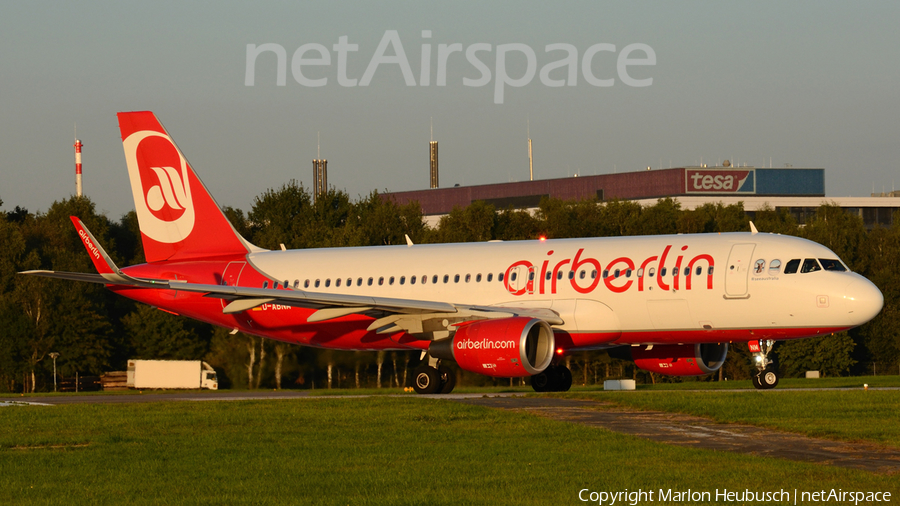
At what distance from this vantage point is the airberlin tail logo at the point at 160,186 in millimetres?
36562

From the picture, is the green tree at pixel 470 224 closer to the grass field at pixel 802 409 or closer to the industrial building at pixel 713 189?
the industrial building at pixel 713 189

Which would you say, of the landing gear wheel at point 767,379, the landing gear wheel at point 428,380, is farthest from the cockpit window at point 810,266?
the landing gear wheel at point 428,380

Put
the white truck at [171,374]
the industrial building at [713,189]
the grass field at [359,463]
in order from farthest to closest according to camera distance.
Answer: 1. the industrial building at [713,189]
2. the white truck at [171,374]
3. the grass field at [359,463]

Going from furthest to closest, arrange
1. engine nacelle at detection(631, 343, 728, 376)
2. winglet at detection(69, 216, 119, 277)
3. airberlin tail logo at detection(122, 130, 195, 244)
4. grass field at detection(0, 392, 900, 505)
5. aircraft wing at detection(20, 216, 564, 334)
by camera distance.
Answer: airberlin tail logo at detection(122, 130, 195, 244) → engine nacelle at detection(631, 343, 728, 376) → winglet at detection(69, 216, 119, 277) → aircraft wing at detection(20, 216, 564, 334) → grass field at detection(0, 392, 900, 505)

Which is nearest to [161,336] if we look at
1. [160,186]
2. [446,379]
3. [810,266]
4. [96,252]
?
[160,186]

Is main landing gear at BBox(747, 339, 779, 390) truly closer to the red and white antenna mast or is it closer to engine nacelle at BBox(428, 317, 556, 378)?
engine nacelle at BBox(428, 317, 556, 378)

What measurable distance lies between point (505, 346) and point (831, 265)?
843 cm

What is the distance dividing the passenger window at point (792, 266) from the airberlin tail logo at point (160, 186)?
1877 centimetres

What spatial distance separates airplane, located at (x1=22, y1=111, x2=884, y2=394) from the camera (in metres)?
27.6

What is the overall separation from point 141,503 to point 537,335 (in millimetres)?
17398

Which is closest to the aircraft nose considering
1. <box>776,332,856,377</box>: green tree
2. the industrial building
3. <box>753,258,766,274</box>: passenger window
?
<box>753,258,766,274</box>: passenger window

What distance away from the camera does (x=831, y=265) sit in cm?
2803

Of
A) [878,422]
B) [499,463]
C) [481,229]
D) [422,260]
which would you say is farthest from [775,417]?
[481,229]

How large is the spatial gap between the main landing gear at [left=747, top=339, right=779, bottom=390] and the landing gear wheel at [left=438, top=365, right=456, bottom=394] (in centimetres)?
799
